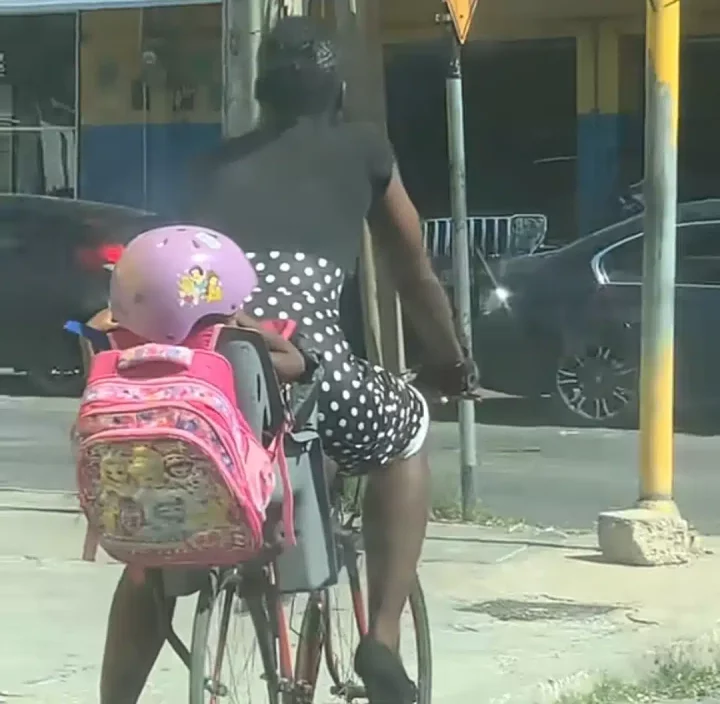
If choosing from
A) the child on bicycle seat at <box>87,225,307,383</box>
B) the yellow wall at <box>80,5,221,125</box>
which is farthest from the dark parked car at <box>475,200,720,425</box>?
the child on bicycle seat at <box>87,225,307,383</box>

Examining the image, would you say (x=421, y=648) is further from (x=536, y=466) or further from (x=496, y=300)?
(x=496, y=300)

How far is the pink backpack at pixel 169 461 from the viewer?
3537 millimetres

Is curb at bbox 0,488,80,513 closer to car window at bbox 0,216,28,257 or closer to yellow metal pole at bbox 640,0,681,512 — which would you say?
yellow metal pole at bbox 640,0,681,512

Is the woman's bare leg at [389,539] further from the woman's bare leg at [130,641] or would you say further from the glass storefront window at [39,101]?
the glass storefront window at [39,101]

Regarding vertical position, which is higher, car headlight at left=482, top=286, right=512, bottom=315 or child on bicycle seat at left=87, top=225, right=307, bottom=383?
child on bicycle seat at left=87, top=225, right=307, bottom=383

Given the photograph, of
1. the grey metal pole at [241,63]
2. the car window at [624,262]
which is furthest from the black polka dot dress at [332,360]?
the car window at [624,262]

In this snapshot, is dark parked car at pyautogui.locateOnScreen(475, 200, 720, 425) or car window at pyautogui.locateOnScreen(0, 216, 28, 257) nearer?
dark parked car at pyautogui.locateOnScreen(475, 200, 720, 425)

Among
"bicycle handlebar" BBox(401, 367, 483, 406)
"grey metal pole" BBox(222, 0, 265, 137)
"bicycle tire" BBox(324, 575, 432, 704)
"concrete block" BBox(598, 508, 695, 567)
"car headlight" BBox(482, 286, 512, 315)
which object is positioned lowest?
"concrete block" BBox(598, 508, 695, 567)

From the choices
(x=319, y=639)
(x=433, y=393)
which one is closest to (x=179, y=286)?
(x=433, y=393)

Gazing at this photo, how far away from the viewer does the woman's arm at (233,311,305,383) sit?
383 centimetres

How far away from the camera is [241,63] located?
7.11 meters

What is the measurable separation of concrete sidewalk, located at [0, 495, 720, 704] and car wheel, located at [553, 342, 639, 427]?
473cm

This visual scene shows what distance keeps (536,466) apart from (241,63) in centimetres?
499

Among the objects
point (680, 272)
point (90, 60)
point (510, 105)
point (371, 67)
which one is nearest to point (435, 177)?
point (510, 105)
